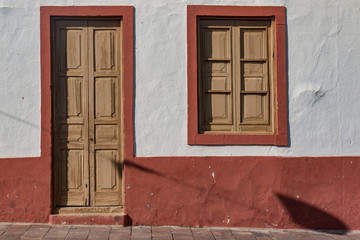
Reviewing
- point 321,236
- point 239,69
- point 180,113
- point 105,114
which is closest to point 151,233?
point 180,113

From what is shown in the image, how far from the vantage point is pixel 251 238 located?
20.6 feet

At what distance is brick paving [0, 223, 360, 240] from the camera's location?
6.17 metres

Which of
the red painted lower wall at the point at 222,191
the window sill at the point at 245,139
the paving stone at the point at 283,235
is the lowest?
the paving stone at the point at 283,235

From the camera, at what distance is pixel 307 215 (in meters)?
6.70

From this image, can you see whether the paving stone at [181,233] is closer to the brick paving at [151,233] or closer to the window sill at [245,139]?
the brick paving at [151,233]

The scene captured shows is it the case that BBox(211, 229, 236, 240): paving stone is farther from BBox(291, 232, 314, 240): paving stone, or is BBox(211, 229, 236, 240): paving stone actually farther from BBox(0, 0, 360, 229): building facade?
BBox(291, 232, 314, 240): paving stone

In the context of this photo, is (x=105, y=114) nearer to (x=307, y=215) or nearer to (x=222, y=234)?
(x=222, y=234)

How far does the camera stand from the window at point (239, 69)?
22.2ft

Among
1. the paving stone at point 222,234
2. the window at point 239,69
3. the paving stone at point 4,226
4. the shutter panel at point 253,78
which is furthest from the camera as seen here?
the shutter panel at point 253,78

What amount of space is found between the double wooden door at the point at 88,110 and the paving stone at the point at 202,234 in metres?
1.21

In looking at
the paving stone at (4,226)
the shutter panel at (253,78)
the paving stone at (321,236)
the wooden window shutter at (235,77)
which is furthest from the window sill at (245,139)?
the paving stone at (4,226)

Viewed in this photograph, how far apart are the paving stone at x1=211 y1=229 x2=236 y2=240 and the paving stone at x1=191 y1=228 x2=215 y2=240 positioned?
0.06 meters

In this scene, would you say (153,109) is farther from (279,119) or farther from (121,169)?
(279,119)

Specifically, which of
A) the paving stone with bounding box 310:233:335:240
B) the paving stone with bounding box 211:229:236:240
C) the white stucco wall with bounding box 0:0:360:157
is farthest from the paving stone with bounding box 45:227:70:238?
the paving stone with bounding box 310:233:335:240
